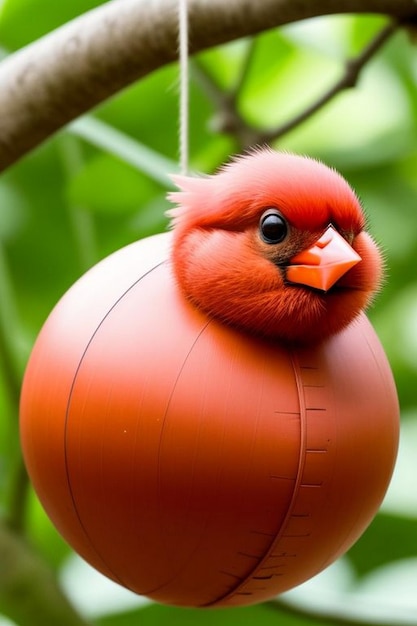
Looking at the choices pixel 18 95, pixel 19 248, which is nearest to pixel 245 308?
pixel 18 95

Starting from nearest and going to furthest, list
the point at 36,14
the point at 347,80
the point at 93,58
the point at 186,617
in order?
the point at 93,58, the point at 347,80, the point at 36,14, the point at 186,617

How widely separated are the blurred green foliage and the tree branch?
1.58 feet

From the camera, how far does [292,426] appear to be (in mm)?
543

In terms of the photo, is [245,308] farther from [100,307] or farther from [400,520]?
[400,520]

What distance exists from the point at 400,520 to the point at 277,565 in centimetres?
91

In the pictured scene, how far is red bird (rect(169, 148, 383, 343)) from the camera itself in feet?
1.73

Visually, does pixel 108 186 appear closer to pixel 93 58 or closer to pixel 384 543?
pixel 93 58

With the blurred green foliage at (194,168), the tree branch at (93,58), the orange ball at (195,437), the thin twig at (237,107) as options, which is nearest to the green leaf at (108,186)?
the blurred green foliage at (194,168)

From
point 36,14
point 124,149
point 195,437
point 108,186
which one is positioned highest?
point 36,14

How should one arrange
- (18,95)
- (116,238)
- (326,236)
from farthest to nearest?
(116,238), (18,95), (326,236)

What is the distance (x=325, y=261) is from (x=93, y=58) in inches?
10.3

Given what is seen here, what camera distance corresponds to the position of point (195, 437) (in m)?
0.53

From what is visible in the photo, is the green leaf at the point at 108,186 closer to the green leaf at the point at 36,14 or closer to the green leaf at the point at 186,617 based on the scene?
the green leaf at the point at 36,14

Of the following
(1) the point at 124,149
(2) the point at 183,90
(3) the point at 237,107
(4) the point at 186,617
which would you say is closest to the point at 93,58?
(2) the point at 183,90
